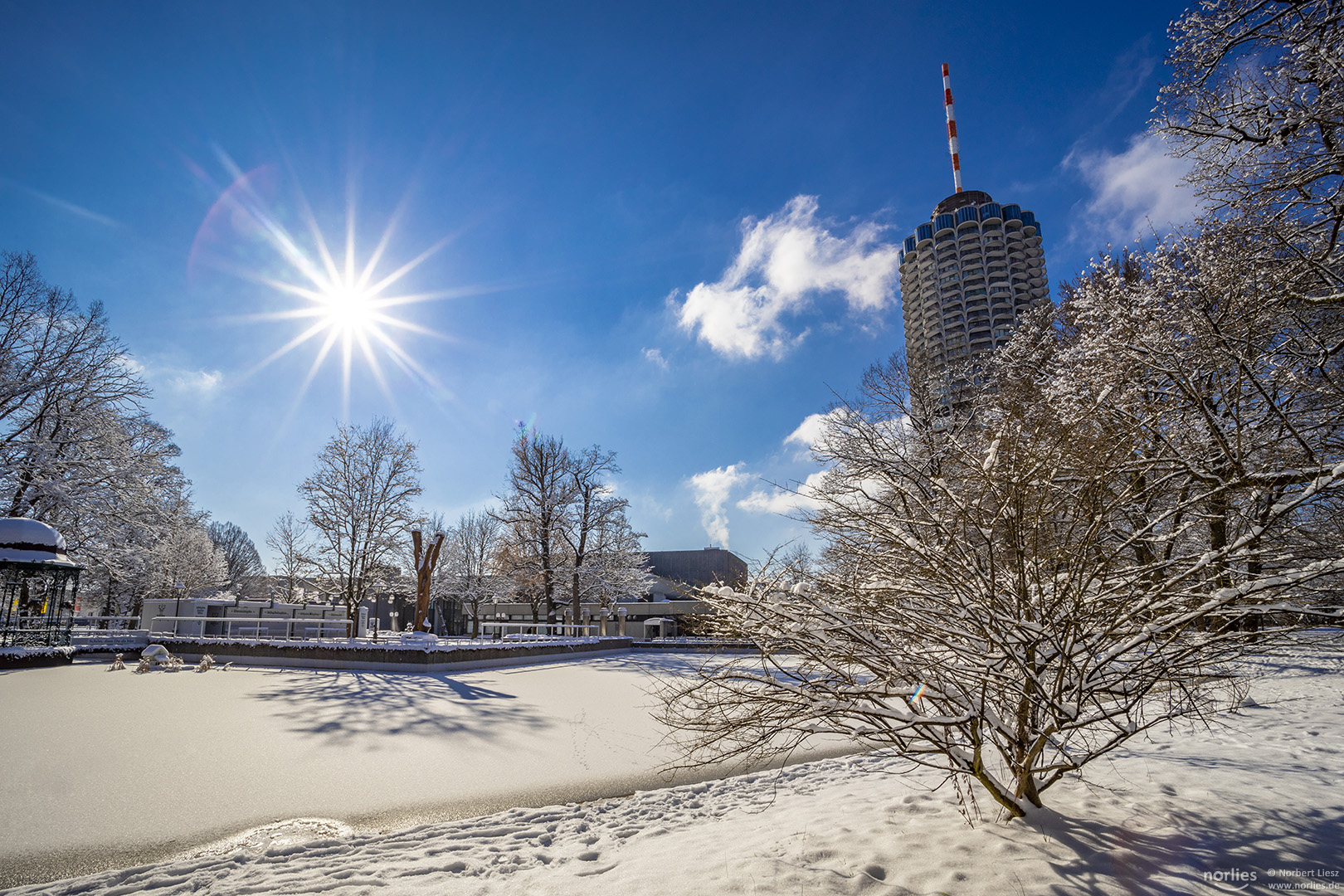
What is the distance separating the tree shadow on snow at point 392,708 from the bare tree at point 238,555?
57.9 meters

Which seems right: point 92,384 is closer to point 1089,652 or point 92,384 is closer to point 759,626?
point 759,626

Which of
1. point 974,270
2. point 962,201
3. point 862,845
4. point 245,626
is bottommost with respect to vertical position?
point 245,626

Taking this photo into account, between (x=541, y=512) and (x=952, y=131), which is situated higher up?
(x=952, y=131)

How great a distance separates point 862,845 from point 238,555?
254ft

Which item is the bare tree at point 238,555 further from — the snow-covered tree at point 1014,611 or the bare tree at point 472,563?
the snow-covered tree at point 1014,611

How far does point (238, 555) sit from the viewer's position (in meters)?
63.6

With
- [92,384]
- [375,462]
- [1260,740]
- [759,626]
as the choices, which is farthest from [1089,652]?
[92,384]

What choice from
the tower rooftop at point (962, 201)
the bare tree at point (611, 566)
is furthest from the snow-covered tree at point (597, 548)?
the tower rooftop at point (962, 201)

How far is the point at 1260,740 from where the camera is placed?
6.41 metres

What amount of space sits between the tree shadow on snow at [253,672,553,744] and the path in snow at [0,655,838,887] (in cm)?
5

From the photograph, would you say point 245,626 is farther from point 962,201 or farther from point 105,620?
point 962,201

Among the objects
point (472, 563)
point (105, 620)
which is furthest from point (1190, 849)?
point (472, 563)

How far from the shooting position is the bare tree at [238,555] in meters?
60.0

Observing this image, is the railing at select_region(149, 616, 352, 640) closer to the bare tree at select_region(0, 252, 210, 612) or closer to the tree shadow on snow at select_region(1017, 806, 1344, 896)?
the bare tree at select_region(0, 252, 210, 612)
